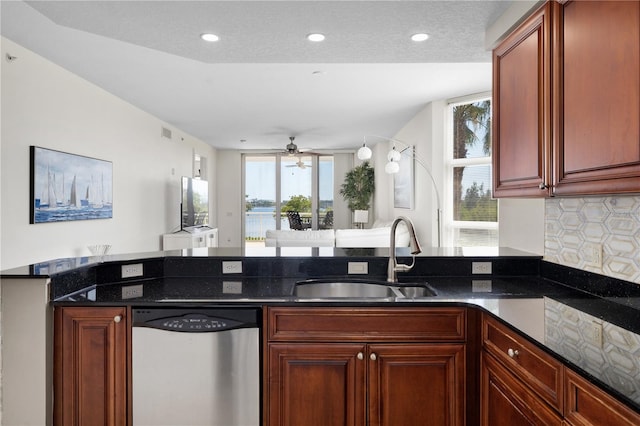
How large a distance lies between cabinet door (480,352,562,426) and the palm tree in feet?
11.3

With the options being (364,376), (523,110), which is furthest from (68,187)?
(523,110)

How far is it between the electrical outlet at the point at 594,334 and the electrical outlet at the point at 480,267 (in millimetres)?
956

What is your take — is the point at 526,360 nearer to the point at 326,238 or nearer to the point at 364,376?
the point at 364,376

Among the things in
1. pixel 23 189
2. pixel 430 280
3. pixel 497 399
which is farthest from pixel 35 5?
pixel 497 399

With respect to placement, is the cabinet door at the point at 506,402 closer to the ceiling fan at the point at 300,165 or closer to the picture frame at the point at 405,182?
the picture frame at the point at 405,182

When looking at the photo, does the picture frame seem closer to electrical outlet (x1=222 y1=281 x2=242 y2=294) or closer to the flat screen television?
the flat screen television

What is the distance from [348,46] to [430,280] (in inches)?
67.3

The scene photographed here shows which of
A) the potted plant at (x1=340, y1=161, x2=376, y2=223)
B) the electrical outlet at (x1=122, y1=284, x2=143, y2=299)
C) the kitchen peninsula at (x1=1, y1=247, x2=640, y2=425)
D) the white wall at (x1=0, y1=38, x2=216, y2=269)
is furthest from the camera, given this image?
the potted plant at (x1=340, y1=161, x2=376, y2=223)

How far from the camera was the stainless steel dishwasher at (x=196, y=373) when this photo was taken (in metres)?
1.79

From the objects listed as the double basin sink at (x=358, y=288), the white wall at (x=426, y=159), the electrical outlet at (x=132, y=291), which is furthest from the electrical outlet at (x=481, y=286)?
the white wall at (x=426, y=159)

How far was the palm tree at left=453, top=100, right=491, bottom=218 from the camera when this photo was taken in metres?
4.64

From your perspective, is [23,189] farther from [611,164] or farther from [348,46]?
[611,164]

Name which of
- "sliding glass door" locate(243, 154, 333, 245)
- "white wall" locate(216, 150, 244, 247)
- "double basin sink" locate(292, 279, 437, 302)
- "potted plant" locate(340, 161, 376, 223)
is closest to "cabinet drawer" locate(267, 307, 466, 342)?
"double basin sink" locate(292, 279, 437, 302)

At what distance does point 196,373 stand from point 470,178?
4043mm
